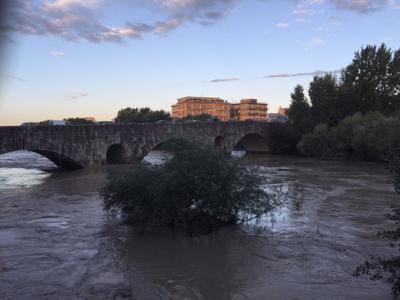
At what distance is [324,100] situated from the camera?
57.3 m

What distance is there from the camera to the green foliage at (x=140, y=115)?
353ft

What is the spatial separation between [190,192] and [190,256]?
2583mm

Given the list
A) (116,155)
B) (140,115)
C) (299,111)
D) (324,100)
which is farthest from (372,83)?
(140,115)

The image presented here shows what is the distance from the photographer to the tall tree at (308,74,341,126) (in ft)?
187

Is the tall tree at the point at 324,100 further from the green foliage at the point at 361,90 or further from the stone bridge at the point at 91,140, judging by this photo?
the stone bridge at the point at 91,140

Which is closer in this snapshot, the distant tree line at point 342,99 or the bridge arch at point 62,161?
Answer: the bridge arch at point 62,161

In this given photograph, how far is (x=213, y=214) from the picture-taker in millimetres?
13688

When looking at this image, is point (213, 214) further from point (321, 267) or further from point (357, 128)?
point (357, 128)

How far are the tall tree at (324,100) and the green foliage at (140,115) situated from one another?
169 ft

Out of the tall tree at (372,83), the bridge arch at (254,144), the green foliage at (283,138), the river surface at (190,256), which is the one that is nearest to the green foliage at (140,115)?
the bridge arch at (254,144)

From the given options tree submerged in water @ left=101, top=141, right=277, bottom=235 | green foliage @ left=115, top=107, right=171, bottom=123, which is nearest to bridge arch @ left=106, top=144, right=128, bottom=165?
tree submerged in water @ left=101, top=141, right=277, bottom=235

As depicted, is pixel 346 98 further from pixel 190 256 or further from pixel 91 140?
pixel 190 256

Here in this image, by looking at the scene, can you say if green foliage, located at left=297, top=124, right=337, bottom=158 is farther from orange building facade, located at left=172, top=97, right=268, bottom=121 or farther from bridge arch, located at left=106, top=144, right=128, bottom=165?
orange building facade, located at left=172, top=97, right=268, bottom=121

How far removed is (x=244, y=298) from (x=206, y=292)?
774 millimetres
